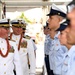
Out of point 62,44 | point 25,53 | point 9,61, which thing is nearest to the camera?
point 62,44

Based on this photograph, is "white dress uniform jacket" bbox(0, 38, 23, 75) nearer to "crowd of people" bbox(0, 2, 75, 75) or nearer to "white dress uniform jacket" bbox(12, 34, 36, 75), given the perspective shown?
"crowd of people" bbox(0, 2, 75, 75)

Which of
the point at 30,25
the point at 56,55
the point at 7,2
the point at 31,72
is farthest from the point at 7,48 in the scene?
the point at 30,25

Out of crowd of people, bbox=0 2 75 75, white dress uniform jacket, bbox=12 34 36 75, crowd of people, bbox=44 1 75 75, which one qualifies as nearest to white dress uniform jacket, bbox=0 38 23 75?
crowd of people, bbox=0 2 75 75

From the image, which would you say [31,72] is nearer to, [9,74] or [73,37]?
[9,74]

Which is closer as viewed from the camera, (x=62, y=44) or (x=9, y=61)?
(x=62, y=44)

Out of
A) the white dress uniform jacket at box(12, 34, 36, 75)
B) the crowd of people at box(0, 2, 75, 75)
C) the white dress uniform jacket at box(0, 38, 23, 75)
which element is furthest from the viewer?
the white dress uniform jacket at box(12, 34, 36, 75)

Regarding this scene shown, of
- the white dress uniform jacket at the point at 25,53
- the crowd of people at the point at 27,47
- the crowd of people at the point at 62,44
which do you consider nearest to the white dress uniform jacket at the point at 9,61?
the crowd of people at the point at 27,47

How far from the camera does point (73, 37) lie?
154 centimetres

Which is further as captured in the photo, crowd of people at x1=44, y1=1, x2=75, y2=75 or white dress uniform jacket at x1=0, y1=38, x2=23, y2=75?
white dress uniform jacket at x1=0, y1=38, x2=23, y2=75

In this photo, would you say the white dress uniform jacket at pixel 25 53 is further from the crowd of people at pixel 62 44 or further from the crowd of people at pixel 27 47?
the crowd of people at pixel 62 44

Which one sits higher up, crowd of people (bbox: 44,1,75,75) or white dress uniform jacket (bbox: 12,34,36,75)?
crowd of people (bbox: 44,1,75,75)

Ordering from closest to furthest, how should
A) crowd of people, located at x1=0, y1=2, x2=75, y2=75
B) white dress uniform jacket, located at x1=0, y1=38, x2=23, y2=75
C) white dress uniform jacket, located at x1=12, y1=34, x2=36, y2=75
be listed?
crowd of people, located at x1=0, y1=2, x2=75, y2=75
white dress uniform jacket, located at x1=0, y1=38, x2=23, y2=75
white dress uniform jacket, located at x1=12, y1=34, x2=36, y2=75

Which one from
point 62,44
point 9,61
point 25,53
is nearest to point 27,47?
point 25,53

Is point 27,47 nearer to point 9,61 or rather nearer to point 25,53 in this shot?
point 25,53
